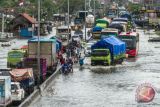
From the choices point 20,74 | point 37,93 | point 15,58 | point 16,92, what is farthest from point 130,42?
point 16,92

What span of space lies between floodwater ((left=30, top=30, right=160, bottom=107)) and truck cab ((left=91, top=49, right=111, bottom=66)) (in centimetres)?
136

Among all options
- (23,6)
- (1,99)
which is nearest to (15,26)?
(23,6)

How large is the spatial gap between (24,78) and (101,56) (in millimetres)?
16475

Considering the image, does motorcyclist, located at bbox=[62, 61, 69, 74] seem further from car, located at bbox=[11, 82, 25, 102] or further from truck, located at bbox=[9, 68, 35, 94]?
car, located at bbox=[11, 82, 25, 102]

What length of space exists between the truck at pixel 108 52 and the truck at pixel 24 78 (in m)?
15.0

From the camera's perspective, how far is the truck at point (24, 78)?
33312mm

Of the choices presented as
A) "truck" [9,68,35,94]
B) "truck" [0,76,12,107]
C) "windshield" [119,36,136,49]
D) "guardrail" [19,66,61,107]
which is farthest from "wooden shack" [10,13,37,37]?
"truck" [0,76,12,107]

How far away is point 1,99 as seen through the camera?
28375 mm

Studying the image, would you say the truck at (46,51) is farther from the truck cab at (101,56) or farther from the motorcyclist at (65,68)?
the truck cab at (101,56)

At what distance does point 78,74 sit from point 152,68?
23.5 ft

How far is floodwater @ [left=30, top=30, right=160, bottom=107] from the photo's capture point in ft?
106

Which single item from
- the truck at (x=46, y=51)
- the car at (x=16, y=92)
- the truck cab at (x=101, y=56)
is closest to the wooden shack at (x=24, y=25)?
the truck cab at (x=101, y=56)

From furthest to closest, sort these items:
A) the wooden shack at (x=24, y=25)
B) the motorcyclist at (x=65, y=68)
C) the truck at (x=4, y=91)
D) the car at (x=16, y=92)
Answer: the wooden shack at (x=24, y=25)
the motorcyclist at (x=65, y=68)
the car at (x=16, y=92)
the truck at (x=4, y=91)

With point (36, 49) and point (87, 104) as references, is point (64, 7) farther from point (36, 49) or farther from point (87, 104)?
point (87, 104)
